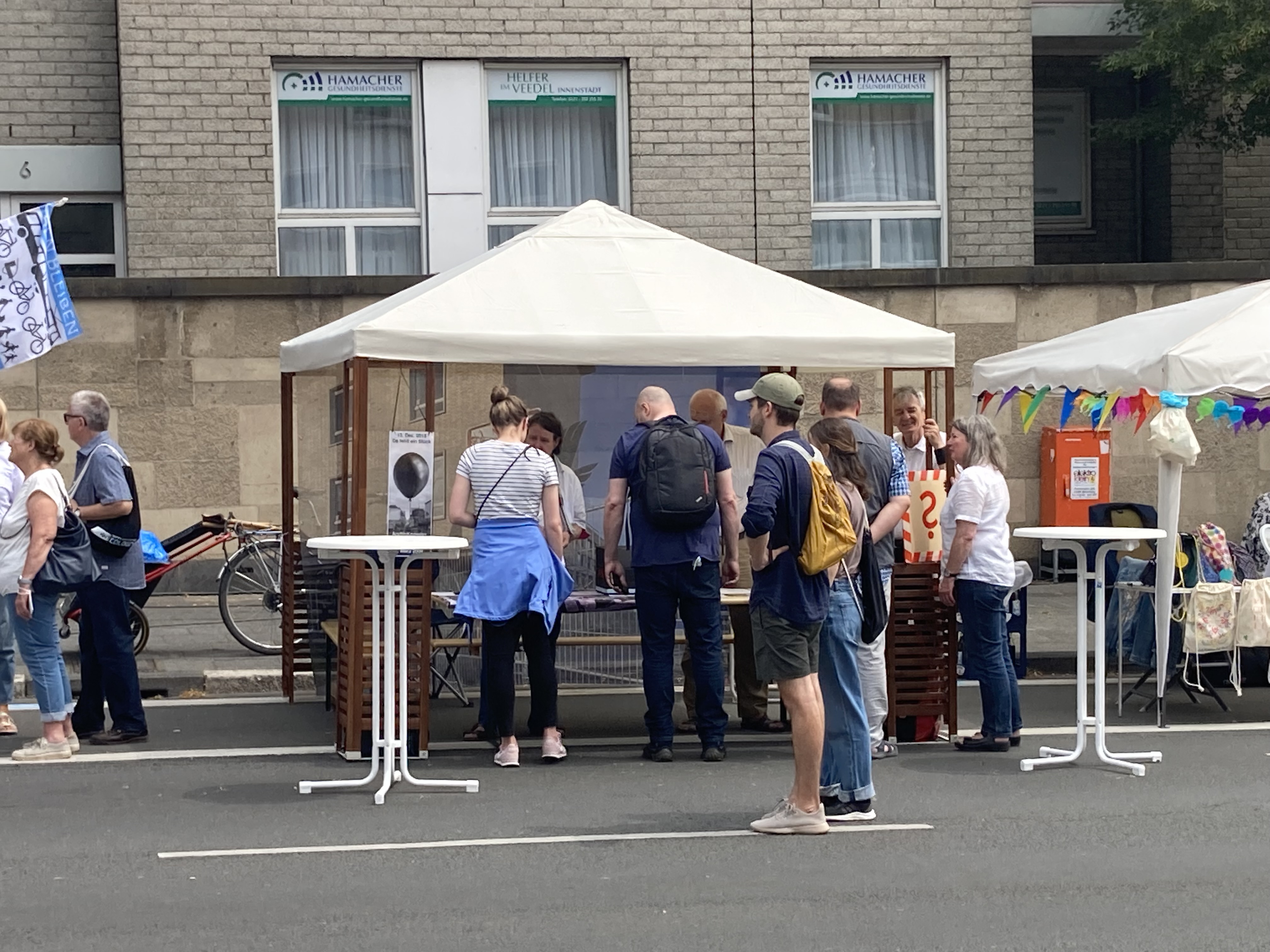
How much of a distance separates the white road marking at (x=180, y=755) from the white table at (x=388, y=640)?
0.84 meters

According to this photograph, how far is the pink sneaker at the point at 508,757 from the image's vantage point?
8.72m

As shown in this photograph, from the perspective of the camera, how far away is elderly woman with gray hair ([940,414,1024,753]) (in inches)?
353

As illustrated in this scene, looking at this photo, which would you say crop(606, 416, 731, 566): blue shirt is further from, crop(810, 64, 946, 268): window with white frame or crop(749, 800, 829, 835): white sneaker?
crop(810, 64, 946, 268): window with white frame

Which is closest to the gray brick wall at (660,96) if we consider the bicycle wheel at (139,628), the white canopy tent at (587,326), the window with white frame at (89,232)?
the window with white frame at (89,232)

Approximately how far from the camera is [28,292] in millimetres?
11547

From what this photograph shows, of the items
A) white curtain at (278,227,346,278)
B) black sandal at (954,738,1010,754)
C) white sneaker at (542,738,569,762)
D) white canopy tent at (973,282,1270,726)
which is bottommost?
black sandal at (954,738,1010,754)

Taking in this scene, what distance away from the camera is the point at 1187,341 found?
32.8 ft

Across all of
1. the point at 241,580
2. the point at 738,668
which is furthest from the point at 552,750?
the point at 241,580

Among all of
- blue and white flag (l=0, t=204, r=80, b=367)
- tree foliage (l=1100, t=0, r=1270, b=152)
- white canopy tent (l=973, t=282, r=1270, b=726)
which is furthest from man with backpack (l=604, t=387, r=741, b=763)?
tree foliage (l=1100, t=0, r=1270, b=152)

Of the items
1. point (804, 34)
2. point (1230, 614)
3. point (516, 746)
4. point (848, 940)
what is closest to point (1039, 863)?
point (848, 940)

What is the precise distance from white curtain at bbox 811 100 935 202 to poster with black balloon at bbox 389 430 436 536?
8.73m

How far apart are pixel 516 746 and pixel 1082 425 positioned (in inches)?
372

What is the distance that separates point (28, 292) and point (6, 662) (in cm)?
306

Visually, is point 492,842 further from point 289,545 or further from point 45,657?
point 289,545
